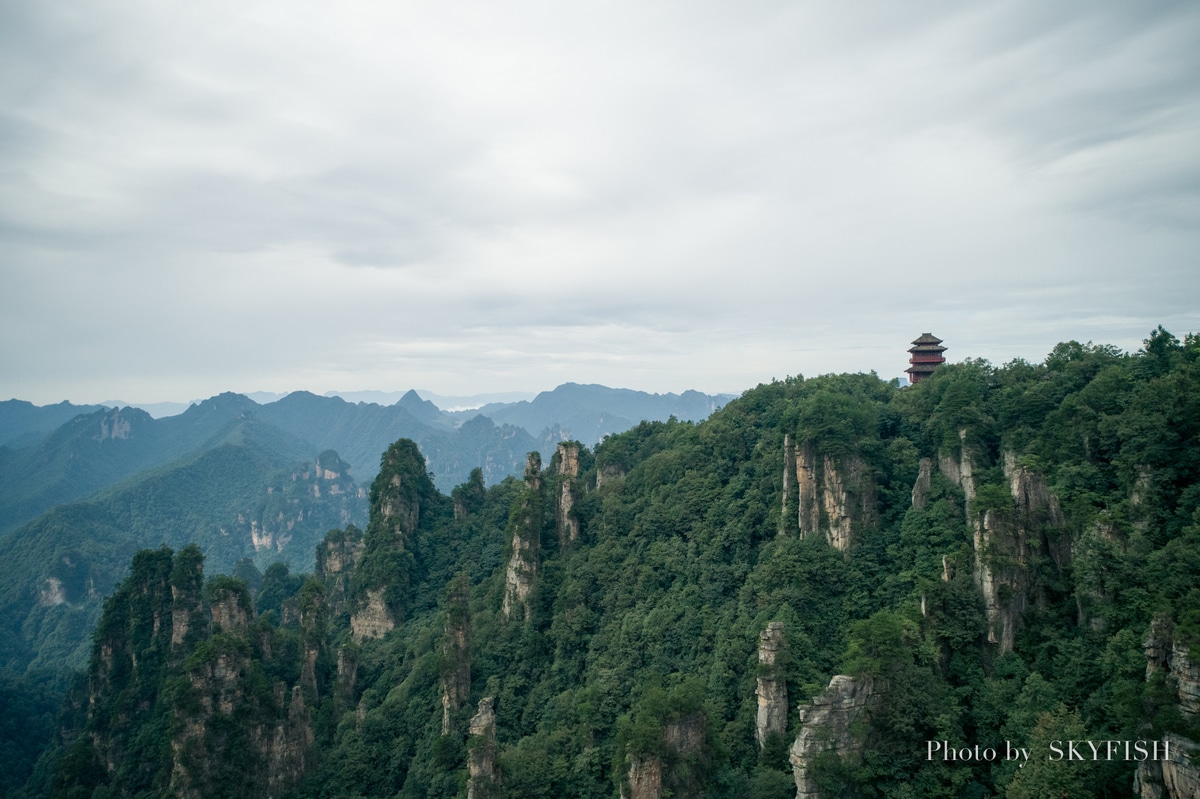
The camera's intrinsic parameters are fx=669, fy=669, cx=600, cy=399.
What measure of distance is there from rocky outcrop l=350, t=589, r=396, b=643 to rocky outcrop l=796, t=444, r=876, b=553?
35425 mm

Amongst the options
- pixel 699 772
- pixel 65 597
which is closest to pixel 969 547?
pixel 699 772

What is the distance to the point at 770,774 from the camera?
27.1 meters

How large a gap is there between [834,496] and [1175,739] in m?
18.1

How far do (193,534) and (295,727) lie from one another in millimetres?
121777

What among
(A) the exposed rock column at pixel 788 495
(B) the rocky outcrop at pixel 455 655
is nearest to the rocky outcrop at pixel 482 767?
(B) the rocky outcrop at pixel 455 655

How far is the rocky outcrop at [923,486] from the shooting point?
35094 mm

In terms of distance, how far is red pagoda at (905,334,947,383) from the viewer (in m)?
50.0

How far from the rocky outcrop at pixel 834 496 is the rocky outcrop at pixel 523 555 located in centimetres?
1994

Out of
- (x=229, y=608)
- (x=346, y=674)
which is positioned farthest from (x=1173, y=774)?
(x=229, y=608)

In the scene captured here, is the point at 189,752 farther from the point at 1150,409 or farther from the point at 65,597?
the point at 65,597

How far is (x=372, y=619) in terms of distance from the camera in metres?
55.7

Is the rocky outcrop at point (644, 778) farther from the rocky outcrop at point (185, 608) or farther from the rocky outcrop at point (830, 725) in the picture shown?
the rocky outcrop at point (185, 608)

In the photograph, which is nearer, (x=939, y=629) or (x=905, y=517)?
(x=939, y=629)

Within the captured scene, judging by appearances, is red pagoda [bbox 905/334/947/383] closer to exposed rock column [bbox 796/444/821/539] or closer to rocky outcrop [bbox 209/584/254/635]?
exposed rock column [bbox 796/444/821/539]
